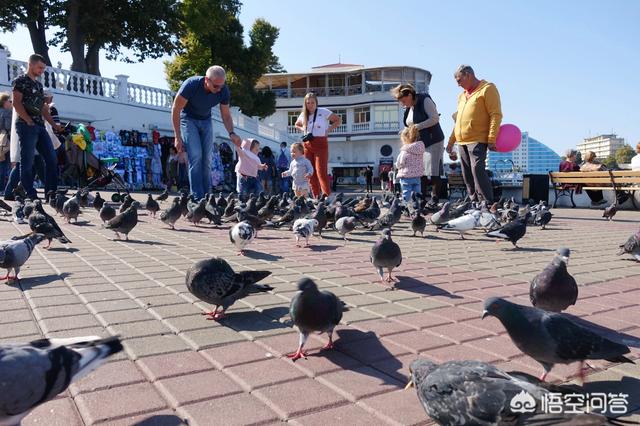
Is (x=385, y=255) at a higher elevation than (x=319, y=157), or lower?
lower

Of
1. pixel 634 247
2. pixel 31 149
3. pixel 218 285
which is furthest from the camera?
pixel 31 149

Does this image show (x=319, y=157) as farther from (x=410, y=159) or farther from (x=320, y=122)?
(x=410, y=159)

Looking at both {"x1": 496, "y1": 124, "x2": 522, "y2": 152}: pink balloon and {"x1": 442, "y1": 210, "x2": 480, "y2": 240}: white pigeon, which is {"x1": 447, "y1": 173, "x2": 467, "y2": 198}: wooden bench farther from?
{"x1": 442, "y1": 210, "x2": 480, "y2": 240}: white pigeon

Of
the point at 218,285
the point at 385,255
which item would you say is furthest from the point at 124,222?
the point at 385,255

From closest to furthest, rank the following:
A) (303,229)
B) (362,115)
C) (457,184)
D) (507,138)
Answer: (303,229) → (507,138) → (457,184) → (362,115)

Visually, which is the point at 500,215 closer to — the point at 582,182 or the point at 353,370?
the point at 582,182

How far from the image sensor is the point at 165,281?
4449 millimetres

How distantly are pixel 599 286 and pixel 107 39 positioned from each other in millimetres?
27912

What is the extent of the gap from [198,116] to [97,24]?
1933cm

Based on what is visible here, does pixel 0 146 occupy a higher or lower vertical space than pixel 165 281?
higher

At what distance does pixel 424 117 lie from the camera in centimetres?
1020

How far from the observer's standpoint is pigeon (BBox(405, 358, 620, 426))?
1.74 m

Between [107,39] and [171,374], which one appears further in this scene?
[107,39]

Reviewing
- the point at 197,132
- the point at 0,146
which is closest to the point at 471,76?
the point at 197,132
